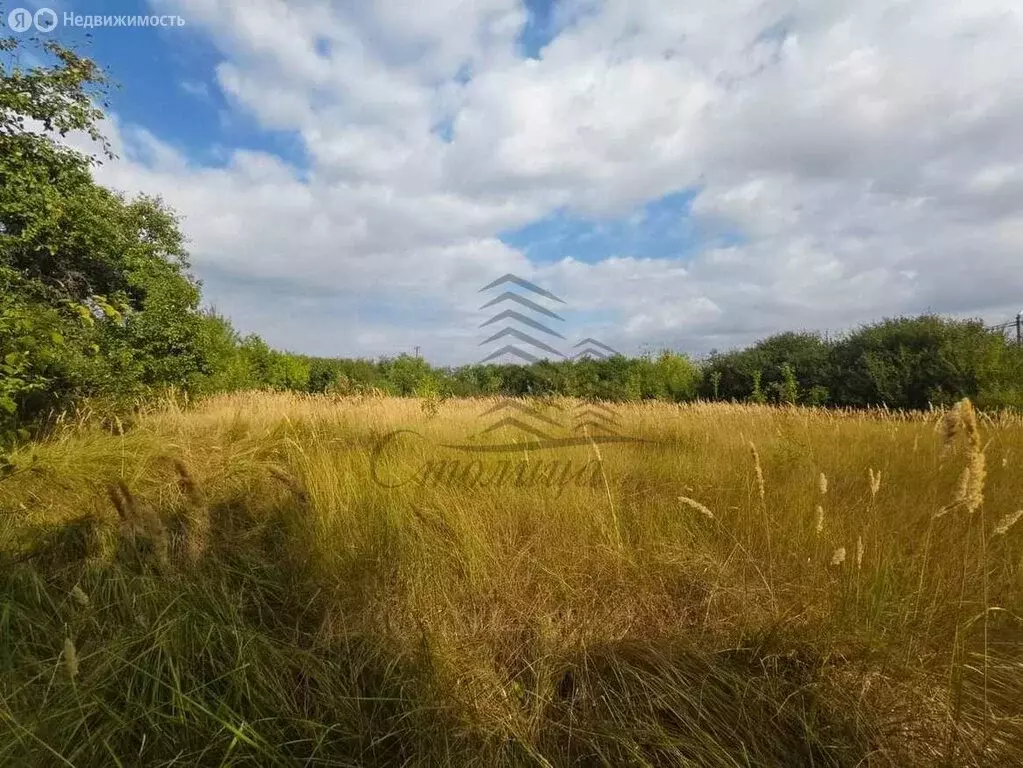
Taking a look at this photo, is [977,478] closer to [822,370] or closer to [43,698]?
[43,698]

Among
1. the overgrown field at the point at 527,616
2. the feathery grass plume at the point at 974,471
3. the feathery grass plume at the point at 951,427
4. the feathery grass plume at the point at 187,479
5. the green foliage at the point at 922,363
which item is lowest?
the overgrown field at the point at 527,616

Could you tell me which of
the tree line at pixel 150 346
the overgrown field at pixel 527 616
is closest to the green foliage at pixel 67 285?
the tree line at pixel 150 346

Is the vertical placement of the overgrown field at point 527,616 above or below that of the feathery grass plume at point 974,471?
below

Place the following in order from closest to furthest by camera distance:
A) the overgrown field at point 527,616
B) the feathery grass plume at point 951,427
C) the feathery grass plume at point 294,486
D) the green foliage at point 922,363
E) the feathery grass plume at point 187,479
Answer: the overgrown field at point 527,616 < the feathery grass plume at point 951,427 < the feathery grass plume at point 187,479 < the feathery grass plume at point 294,486 < the green foliage at point 922,363

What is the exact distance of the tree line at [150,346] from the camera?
3.45m

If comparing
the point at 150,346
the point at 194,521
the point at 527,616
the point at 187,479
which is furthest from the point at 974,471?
the point at 150,346

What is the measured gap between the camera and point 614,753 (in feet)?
4.15

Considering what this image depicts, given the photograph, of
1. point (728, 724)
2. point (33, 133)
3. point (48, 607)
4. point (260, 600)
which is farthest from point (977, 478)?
point (33, 133)

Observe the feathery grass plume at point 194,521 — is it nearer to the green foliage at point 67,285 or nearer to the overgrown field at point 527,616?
Answer: the overgrown field at point 527,616

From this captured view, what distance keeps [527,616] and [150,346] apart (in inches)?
313

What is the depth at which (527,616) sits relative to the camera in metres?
1.83

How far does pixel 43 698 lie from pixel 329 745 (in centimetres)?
93

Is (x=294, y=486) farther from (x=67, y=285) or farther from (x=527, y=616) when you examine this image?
(x=67, y=285)

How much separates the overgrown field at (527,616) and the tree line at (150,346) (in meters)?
1.45
